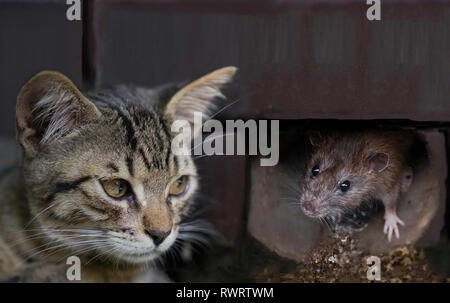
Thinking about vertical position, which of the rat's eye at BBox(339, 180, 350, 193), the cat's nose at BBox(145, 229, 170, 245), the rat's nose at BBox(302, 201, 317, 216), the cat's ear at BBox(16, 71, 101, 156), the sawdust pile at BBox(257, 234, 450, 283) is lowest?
the sawdust pile at BBox(257, 234, 450, 283)

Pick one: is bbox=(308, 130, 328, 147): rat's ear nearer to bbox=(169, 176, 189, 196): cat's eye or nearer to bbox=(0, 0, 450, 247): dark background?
bbox=(0, 0, 450, 247): dark background

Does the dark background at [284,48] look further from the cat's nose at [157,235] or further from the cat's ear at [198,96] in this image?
the cat's nose at [157,235]

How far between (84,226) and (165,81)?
0.59 m

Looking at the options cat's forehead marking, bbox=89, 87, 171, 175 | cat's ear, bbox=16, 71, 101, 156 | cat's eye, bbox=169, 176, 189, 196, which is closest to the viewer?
cat's ear, bbox=16, 71, 101, 156

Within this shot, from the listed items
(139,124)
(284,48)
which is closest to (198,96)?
(139,124)

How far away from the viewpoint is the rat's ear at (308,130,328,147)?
71.8 inches

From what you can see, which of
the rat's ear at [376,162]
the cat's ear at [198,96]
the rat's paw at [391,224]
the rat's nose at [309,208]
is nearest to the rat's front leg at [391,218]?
the rat's paw at [391,224]

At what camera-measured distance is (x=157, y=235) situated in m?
1.65

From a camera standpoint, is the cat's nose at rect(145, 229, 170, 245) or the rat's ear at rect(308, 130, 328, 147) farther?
the rat's ear at rect(308, 130, 328, 147)

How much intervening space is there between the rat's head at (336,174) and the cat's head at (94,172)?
0.46m

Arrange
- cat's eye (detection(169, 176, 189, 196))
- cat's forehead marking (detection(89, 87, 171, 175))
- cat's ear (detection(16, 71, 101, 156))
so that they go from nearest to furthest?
cat's ear (detection(16, 71, 101, 156)), cat's forehead marking (detection(89, 87, 171, 175)), cat's eye (detection(169, 176, 189, 196))

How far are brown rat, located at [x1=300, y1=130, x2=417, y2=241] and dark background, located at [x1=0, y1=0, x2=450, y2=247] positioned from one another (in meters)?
0.12

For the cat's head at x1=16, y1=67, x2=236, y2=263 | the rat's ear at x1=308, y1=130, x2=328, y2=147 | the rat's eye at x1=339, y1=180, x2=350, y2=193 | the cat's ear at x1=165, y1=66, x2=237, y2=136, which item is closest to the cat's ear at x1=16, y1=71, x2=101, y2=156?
the cat's head at x1=16, y1=67, x2=236, y2=263
